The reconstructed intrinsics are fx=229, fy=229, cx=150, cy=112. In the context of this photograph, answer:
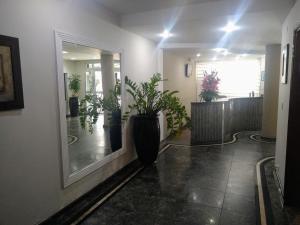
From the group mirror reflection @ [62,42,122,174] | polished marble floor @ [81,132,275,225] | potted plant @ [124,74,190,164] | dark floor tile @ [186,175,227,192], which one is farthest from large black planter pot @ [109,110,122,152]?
dark floor tile @ [186,175,227,192]

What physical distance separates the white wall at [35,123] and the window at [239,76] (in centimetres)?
609

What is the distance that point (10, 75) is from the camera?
1.84 meters

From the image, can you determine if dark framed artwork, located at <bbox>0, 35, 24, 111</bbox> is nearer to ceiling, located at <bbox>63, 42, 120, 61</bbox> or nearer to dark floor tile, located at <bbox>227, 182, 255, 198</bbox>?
ceiling, located at <bbox>63, 42, 120, 61</bbox>

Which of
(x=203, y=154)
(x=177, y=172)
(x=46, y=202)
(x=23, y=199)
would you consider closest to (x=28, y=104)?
(x=23, y=199)

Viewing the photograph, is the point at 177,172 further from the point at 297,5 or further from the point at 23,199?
the point at 297,5

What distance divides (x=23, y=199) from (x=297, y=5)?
10.3 ft

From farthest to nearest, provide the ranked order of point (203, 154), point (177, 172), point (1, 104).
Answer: point (203, 154) → point (177, 172) → point (1, 104)

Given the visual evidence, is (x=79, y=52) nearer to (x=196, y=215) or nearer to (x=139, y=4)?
(x=139, y=4)

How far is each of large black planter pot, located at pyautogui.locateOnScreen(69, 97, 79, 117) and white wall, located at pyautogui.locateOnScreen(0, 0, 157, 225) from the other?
1.19ft

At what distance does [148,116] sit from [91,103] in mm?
981

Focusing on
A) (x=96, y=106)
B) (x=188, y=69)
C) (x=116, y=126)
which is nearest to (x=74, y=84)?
(x=96, y=106)

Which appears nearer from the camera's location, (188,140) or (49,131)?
(49,131)

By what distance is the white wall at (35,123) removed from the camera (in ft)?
6.12

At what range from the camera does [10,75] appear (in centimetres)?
184
